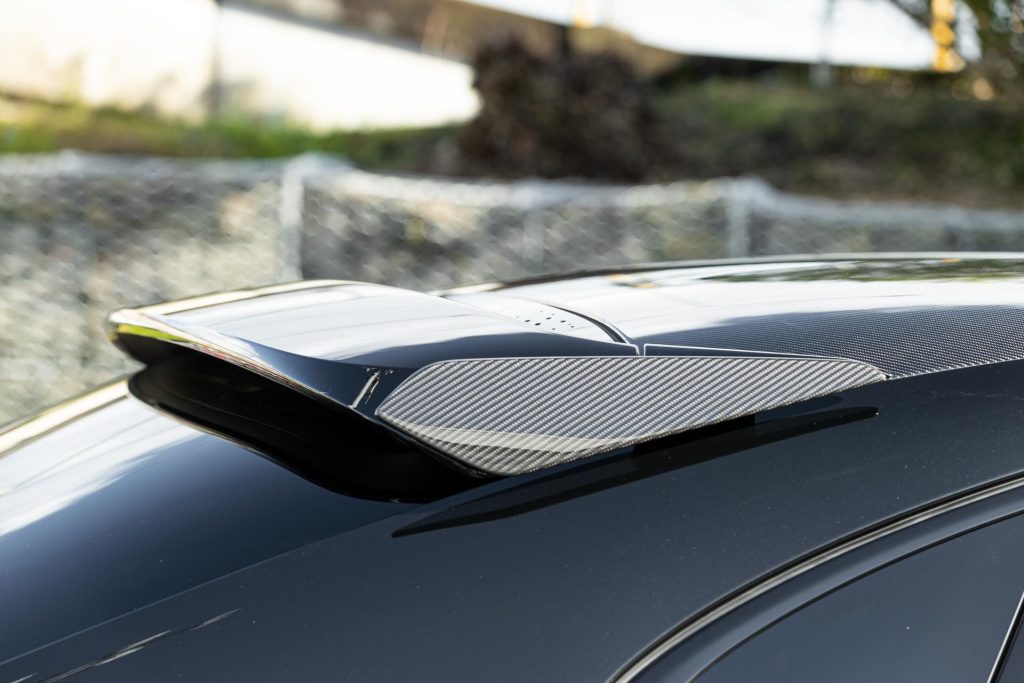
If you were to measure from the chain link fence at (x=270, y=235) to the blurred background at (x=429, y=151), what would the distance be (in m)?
0.01

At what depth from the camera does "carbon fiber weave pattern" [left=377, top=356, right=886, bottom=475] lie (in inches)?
44.5

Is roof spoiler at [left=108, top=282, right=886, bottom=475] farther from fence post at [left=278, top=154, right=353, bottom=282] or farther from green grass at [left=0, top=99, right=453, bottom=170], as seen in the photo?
green grass at [left=0, top=99, right=453, bottom=170]

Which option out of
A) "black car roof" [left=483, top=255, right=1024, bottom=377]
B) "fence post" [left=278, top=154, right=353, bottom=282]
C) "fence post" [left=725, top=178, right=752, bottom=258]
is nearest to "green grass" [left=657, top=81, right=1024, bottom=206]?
"fence post" [left=725, top=178, right=752, bottom=258]

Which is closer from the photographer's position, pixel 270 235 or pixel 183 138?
pixel 270 235

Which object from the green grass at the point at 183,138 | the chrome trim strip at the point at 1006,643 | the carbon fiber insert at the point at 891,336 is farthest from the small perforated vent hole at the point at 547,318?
the green grass at the point at 183,138

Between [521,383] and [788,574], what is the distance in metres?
0.32

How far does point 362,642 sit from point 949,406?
2.13ft

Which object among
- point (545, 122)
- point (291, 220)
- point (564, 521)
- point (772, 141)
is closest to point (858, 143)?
point (772, 141)

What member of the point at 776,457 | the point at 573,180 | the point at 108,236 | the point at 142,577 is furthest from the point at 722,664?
the point at 573,180

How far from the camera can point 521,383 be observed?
3.81 feet

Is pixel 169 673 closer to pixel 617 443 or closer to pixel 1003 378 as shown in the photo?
pixel 617 443

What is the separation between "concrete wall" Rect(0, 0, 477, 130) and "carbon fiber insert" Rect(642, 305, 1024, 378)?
9.70 m

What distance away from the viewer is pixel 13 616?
1.12 metres

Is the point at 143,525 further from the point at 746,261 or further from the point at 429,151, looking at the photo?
the point at 429,151
